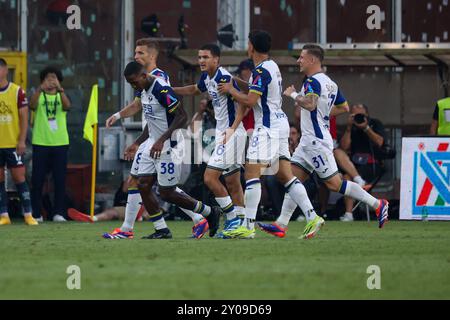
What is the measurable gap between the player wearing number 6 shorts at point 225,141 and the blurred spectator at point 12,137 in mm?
4946

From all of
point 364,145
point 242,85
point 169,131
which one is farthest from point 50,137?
point 242,85

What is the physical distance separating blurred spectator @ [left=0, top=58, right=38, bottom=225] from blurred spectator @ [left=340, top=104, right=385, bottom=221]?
4.88m

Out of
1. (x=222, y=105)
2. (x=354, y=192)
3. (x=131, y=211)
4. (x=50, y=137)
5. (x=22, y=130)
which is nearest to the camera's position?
(x=222, y=105)

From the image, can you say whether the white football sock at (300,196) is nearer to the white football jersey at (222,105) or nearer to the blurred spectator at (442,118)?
the white football jersey at (222,105)

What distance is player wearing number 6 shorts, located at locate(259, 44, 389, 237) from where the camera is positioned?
14.0 meters

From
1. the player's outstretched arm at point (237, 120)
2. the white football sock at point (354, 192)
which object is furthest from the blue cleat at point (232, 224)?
the white football sock at point (354, 192)

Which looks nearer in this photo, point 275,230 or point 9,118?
point 275,230

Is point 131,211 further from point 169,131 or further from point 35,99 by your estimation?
point 35,99

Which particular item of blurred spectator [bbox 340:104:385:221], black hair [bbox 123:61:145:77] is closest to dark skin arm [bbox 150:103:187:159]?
black hair [bbox 123:61:145:77]

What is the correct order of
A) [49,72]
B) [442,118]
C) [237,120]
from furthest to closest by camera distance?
[49,72]
[442,118]
[237,120]

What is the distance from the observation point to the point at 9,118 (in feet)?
61.3

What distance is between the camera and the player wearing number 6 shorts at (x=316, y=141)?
1398 centimetres

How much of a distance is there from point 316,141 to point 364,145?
20.6 ft
